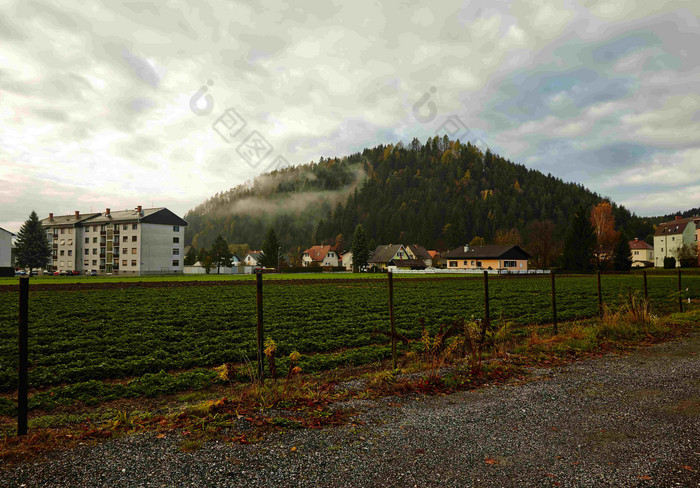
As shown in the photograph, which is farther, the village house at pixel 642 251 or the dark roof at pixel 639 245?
the dark roof at pixel 639 245

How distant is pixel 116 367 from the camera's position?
312 inches

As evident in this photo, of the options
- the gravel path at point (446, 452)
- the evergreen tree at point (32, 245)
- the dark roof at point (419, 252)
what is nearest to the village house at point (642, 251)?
the dark roof at point (419, 252)

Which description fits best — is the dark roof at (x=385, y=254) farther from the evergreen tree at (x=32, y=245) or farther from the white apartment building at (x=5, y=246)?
the white apartment building at (x=5, y=246)

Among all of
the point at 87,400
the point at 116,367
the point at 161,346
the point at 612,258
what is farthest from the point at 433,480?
the point at 612,258

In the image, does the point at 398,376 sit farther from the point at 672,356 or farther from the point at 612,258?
the point at 612,258

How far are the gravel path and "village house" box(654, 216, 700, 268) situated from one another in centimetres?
10586

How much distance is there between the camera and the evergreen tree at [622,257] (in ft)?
229

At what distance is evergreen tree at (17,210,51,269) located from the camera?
81000 millimetres

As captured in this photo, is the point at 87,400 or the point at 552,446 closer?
the point at 552,446

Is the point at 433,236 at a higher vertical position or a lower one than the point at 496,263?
higher

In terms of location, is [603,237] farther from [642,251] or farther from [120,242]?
[120,242]

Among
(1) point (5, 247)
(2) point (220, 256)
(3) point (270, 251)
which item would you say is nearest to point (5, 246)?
(1) point (5, 247)

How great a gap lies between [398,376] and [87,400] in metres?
5.00

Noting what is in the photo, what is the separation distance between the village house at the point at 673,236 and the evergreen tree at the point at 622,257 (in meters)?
26.5
